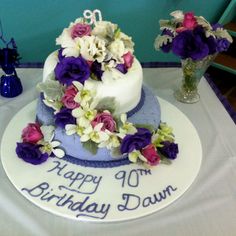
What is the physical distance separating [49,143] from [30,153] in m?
0.05

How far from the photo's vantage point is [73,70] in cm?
78

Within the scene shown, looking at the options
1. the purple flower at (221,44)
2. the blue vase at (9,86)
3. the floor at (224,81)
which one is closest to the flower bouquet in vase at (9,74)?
the blue vase at (9,86)

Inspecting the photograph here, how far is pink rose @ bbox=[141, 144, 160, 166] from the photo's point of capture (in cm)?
84

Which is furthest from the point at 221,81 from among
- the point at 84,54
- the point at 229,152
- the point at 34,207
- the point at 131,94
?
the point at 34,207

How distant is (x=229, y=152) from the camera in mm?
947

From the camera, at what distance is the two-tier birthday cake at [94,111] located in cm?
79

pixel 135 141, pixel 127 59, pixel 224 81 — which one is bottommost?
pixel 224 81

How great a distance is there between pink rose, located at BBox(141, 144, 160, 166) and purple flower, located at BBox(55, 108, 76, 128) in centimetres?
19

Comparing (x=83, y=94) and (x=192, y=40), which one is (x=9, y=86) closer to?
(x=83, y=94)

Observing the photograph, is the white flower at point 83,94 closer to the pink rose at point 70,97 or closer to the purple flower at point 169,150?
the pink rose at point 70,97

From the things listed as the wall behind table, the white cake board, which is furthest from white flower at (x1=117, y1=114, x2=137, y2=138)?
the wall behind table

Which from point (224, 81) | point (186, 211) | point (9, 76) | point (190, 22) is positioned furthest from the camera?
point (224, 81)

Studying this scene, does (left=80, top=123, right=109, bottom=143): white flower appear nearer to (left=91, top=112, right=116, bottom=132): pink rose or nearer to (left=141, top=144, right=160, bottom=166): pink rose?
(left=91, top=112, right=116, bottom=132): pink rose

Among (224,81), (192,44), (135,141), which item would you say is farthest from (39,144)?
(224,81)
